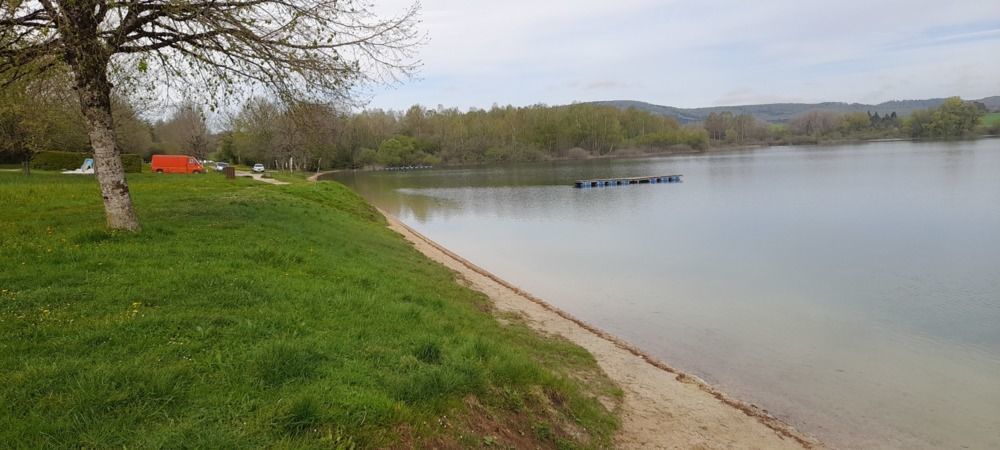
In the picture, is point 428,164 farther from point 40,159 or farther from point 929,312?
point 929,312

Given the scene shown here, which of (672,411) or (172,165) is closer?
(672,411)

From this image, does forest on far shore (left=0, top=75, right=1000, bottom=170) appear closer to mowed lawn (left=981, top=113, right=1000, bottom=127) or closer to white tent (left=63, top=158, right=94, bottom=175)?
mowed lawn (left=981, top=113, right=1000, bottom=127)

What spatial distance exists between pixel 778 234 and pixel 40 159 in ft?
150

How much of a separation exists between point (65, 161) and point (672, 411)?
45782mm

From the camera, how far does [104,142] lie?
10461 mm

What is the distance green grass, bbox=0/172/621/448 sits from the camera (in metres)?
4.45

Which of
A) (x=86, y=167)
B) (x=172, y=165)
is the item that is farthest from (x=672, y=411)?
(x=172, y=165)

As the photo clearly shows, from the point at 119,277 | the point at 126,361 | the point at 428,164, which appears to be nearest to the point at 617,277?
the point at 119,277

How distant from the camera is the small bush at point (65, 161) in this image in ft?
126

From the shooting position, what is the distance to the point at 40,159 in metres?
38.5

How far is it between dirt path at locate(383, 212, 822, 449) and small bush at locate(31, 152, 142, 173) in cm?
3681

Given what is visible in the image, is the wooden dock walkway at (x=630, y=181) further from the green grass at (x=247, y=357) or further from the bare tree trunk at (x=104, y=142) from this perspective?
the bare tree trunk at (x=104, y=142)

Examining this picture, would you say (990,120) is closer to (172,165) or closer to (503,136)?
(503,136)

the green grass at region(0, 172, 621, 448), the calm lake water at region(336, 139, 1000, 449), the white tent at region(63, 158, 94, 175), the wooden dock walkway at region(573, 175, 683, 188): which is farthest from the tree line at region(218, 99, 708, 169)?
the green grass at region(0, 172, 621, 448)
